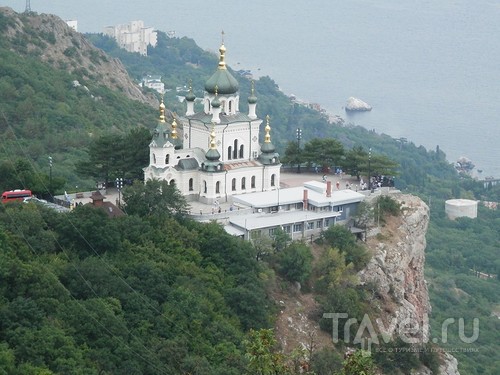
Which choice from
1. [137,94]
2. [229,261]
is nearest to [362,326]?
[229,261]

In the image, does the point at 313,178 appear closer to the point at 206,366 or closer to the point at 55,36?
the point at 206,366

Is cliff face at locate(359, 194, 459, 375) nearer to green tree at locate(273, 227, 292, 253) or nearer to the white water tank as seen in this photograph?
green tree at locate(273, 227, 292, 253)

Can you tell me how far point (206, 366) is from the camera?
761 inches

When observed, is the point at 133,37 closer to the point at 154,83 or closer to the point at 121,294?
the point at 154,83

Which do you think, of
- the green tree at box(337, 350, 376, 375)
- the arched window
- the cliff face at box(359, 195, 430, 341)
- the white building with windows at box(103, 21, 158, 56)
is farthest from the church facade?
the white building with windows at box(103, 21, 158, 56)

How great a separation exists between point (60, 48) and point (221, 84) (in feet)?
65.8

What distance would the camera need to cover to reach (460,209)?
48094 mm

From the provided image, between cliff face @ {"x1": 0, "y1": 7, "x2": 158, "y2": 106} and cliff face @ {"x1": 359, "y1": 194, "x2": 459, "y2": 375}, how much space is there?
1877 centimetres

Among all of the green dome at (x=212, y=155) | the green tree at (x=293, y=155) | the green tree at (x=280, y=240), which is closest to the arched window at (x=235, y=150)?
the green dome at (x=212, y=155)

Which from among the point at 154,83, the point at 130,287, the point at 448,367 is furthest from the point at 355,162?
the point at 154,83

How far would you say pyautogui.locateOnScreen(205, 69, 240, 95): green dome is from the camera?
2612 cm

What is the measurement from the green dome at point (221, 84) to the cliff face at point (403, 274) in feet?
13.8

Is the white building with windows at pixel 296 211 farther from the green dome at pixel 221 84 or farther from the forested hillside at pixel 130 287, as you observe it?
the green dome at pixel 221 84

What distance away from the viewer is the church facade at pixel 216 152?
988 inches
